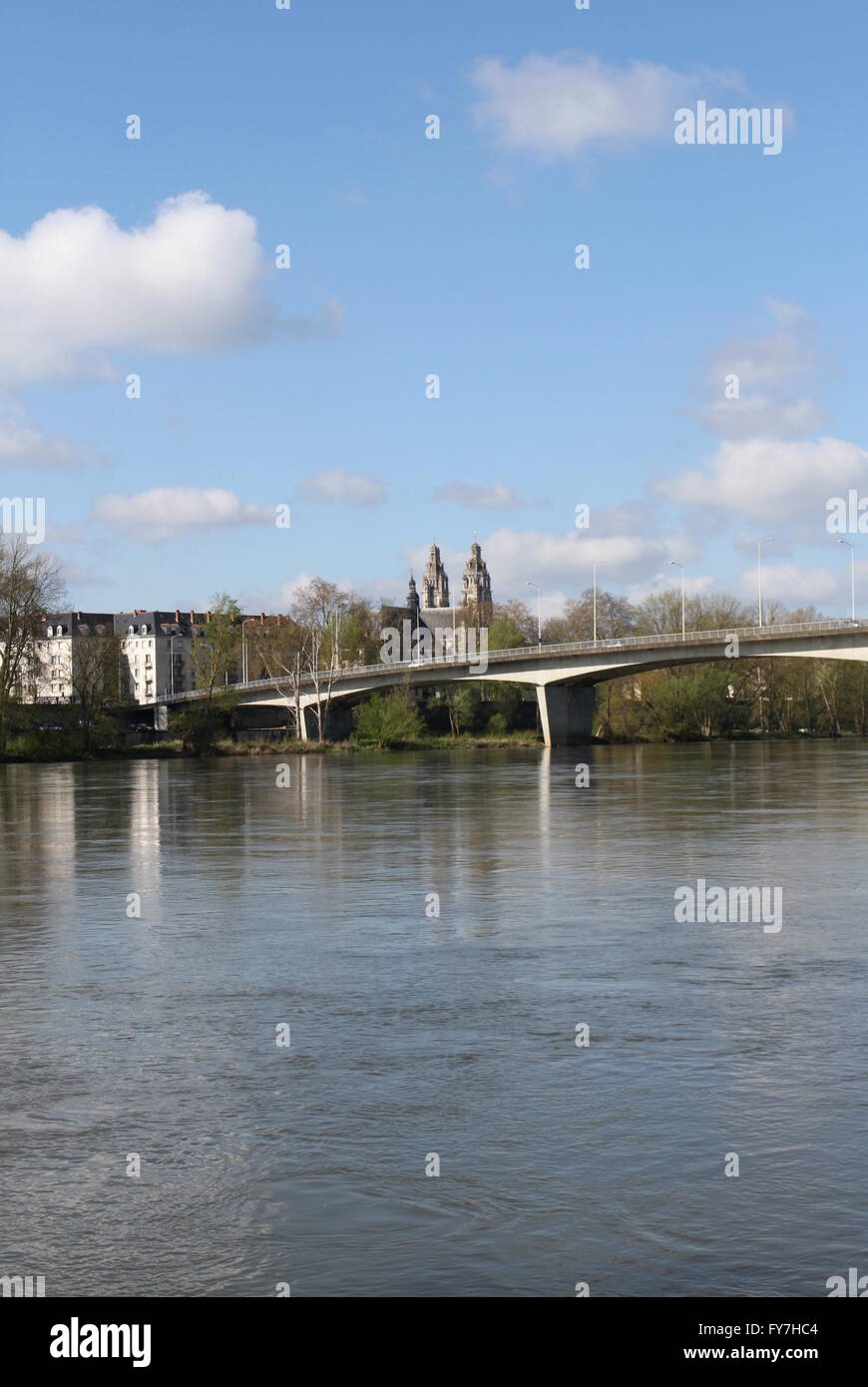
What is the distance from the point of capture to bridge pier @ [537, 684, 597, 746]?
372 feet

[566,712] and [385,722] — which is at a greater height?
[566,712]

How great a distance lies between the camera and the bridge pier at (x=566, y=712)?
113 metres

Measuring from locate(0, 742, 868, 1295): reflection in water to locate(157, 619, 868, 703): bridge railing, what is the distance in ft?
249

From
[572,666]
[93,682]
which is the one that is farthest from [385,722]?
[93,682]

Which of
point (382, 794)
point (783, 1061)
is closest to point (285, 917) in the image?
point (783, 1061)

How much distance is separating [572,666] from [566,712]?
549 cm

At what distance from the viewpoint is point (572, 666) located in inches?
4350

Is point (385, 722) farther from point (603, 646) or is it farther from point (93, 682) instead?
point (93, 682)

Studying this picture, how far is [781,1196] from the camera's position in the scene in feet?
23.1

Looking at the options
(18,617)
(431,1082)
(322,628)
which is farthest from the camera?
(322,628)

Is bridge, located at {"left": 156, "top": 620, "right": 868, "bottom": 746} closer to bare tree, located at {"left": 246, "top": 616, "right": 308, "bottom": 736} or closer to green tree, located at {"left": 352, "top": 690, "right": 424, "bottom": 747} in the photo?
bare tree, located at {"left": 246, "top": 616, "right": 308, "bottom": 736}

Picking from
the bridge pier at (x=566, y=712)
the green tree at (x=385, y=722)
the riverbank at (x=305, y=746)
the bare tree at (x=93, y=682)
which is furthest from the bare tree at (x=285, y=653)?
the bare tree at (x=93, y=682)
